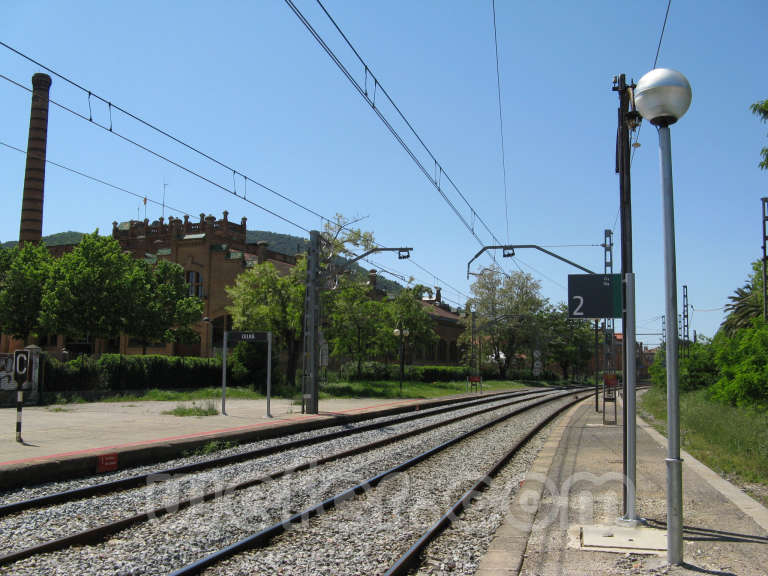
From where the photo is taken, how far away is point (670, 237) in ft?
17.7

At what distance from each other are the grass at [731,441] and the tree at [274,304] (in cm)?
2098

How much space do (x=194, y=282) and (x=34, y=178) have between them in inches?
594

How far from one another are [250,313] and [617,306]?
30.8 metres

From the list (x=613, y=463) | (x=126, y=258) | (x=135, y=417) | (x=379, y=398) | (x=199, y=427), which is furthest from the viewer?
(x=126, y=258)

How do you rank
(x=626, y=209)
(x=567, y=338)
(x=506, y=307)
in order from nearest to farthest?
(x=626, y=209) → (x=506, y=307) → (x=567, y=338)

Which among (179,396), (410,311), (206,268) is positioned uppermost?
(206,268)

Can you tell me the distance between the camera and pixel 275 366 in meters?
37.1

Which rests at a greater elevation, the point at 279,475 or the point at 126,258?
the point at 126,258

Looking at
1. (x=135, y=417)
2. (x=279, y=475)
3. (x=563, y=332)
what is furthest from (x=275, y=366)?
(x=563, y=332)

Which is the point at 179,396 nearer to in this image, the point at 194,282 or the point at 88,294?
the point at 88,294

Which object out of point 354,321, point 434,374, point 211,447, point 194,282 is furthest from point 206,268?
point 211,447

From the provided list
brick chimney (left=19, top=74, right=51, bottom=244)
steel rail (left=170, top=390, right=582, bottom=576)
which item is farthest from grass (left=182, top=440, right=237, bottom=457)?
brick chimney (left=19, top=74, right=51, bottom=244)

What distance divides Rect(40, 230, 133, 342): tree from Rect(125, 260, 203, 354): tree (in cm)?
93

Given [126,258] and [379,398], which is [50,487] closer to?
[379,398]
